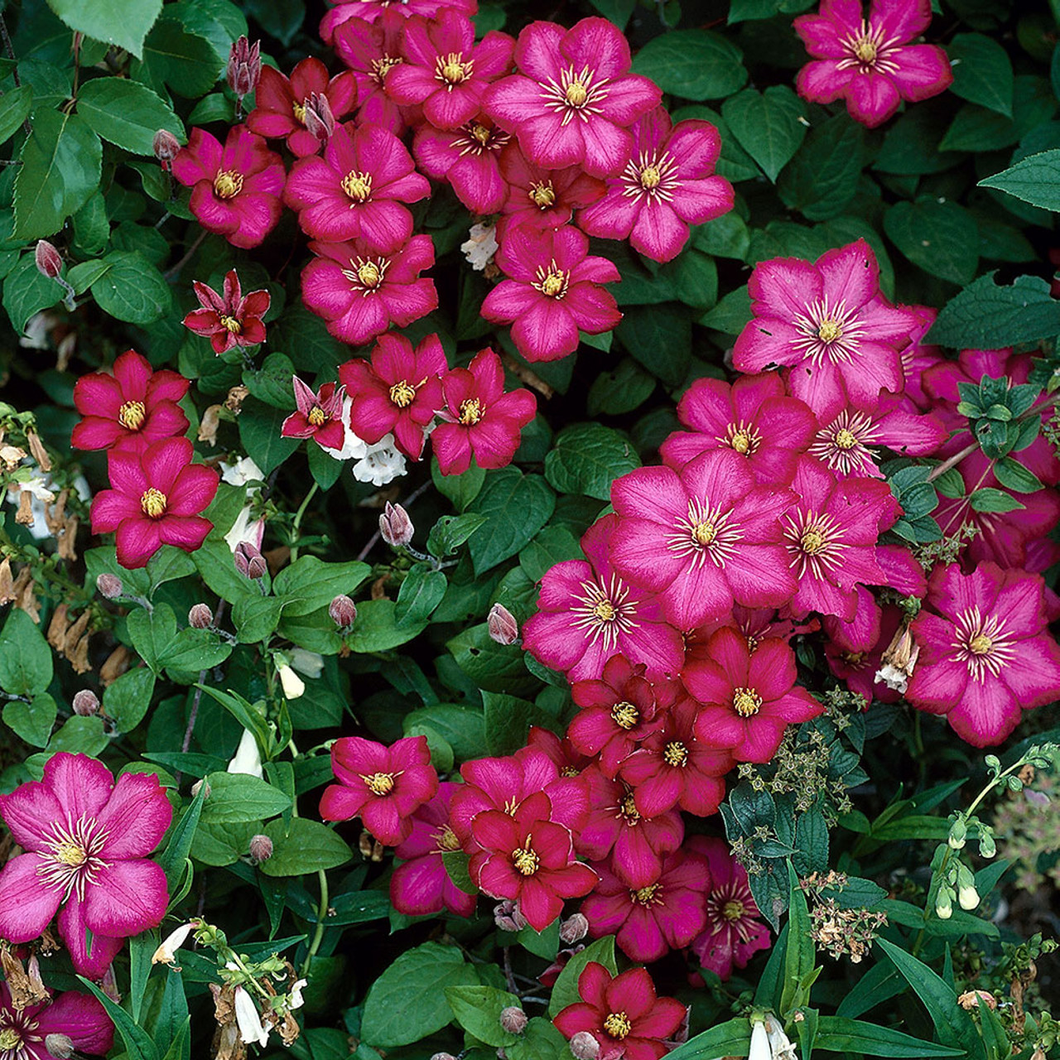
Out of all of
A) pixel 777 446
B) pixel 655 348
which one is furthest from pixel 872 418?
pixel 655 348

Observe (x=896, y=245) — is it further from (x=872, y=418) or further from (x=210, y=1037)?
(x=210, y=1037)

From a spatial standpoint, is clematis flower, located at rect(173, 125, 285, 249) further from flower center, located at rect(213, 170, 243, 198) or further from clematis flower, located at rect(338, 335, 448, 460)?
clematis flower, located at rect(338, 335, 448, 460)

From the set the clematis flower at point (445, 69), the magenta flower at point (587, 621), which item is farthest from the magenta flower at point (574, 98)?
the magenta flower at point (587, 621)

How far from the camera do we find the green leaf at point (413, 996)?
983 mm

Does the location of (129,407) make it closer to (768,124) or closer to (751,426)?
(751,426)

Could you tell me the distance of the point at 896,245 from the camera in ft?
4.47

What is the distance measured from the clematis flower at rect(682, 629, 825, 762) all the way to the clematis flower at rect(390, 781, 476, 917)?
0.95 feet

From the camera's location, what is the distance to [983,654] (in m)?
1.09

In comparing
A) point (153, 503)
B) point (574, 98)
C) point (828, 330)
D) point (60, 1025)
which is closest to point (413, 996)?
point (60, 1025)

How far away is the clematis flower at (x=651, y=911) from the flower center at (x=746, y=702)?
222mm

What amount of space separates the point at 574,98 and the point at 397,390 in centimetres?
35

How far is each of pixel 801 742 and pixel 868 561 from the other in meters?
0.19

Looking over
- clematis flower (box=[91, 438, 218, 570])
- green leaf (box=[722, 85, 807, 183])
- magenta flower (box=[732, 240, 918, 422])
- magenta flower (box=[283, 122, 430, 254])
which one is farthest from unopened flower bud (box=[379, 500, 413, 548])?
green leaf (box=[722, 85, 807, 183])

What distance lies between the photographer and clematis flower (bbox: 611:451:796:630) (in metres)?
0.89
